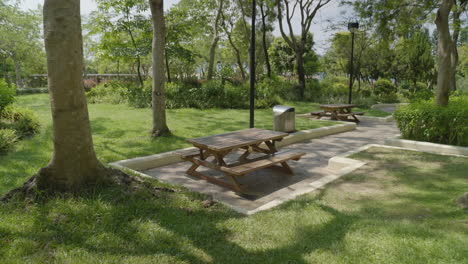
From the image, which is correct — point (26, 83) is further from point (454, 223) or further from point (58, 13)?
point (454, 223)

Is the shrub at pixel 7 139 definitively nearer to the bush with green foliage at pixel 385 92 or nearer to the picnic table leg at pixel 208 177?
the picnic table leg at pixel 208 177

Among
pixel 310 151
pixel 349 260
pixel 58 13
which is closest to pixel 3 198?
pixel 58 13

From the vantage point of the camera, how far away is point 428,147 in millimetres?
7598

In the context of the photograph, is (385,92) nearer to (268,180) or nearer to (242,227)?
(268,180)

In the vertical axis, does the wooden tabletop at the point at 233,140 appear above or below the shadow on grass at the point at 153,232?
above

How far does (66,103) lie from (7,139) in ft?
14.2

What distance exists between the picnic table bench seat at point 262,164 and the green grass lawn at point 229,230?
33.4 inches

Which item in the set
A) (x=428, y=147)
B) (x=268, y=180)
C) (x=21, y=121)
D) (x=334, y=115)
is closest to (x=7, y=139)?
(x=21, y=121)

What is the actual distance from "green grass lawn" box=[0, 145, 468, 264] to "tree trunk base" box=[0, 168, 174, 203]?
5.5 inches

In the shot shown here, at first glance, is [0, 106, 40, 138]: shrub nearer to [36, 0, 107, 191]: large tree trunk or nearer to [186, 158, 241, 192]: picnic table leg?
[186, 158, 241, 192]: picnic table leg

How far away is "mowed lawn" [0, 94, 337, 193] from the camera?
5793 mm

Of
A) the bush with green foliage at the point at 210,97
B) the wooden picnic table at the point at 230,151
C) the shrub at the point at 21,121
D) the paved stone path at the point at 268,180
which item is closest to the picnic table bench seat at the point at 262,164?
the wooden picnic table at the point at 230,151

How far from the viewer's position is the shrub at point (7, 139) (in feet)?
21.5

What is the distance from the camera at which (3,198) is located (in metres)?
3.71
